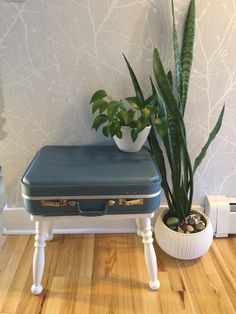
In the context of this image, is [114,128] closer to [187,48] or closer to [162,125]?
[162,125]

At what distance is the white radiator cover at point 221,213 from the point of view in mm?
1527

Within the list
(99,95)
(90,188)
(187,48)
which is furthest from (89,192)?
(187,48)

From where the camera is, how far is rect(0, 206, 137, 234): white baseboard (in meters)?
1.58

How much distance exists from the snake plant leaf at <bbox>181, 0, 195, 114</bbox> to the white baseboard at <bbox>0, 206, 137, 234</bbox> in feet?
2.23

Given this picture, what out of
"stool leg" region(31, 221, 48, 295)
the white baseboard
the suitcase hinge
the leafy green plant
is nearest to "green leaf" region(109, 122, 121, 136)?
the leafy green plant

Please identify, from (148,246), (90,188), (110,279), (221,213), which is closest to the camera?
(90,188)

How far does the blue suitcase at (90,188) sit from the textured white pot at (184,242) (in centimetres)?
28

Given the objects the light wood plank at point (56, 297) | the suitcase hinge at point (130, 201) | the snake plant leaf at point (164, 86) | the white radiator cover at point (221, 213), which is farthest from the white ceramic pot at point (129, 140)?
the light wood plank at point (56, 297)

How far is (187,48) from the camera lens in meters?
1.24

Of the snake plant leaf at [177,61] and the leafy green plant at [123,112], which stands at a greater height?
the snake plant leaf at [177,61]

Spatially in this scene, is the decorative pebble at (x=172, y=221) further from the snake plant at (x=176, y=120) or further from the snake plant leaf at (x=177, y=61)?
the snake plant leaf at (x=177, y=61)

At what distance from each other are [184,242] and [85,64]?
0.85 meters

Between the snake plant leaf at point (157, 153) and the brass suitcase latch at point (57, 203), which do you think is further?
the snake plant leaf at point (157, 153)

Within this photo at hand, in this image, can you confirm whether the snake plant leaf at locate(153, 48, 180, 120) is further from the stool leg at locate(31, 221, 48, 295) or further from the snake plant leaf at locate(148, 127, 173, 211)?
the stool leg at locate(31, 221, 48, 295)
